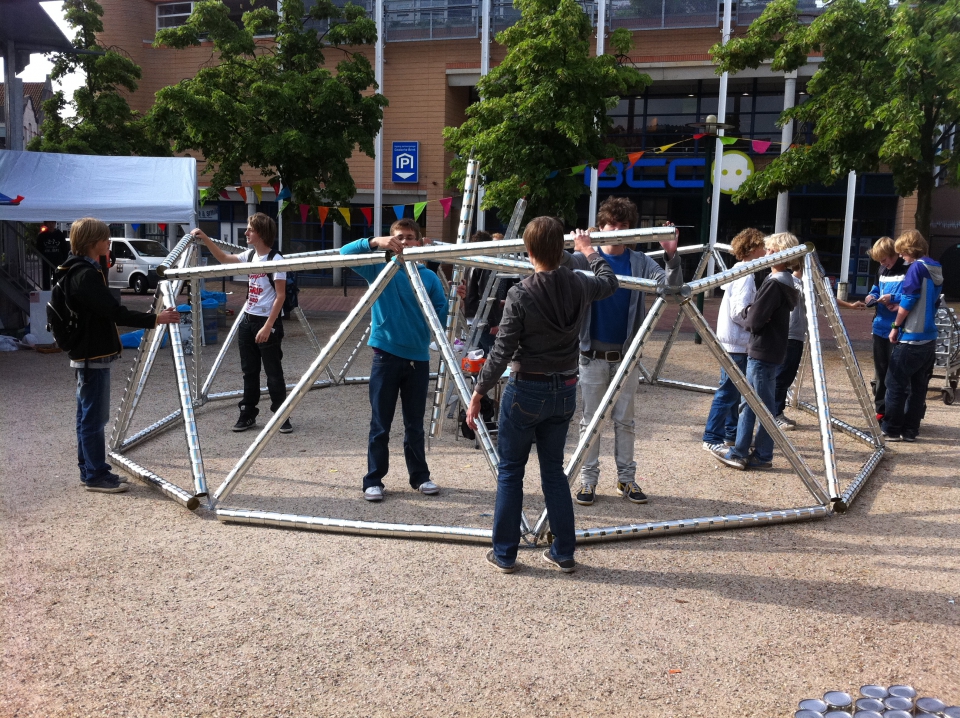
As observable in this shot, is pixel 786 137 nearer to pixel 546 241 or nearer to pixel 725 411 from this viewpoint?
pixel 725 411

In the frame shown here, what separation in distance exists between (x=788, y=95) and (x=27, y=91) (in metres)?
54.0

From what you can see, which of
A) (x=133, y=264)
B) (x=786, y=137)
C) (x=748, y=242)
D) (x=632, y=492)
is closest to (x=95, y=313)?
(x=632, y=492)

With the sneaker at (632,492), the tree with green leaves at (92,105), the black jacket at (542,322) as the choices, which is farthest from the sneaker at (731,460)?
the tree with green leaves at (92,105)

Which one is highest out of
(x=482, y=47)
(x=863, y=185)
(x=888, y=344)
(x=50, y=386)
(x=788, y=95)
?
(x=482, y=47)

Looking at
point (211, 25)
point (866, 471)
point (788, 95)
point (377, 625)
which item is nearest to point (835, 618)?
point (377, 625)

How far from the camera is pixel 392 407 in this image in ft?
18.0

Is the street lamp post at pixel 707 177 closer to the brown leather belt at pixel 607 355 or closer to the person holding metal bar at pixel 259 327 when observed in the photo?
the person holding metal bar at pixel 259 327

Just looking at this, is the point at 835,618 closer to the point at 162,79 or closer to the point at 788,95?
the point at 788,95

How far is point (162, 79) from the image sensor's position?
3041 cm

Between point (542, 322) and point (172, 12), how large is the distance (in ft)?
105

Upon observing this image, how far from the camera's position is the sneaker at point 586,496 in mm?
5406

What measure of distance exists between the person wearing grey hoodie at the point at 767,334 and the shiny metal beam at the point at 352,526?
2532mm

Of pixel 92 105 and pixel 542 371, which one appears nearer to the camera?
pixel 542 371

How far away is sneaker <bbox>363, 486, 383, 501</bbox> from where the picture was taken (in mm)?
5426
